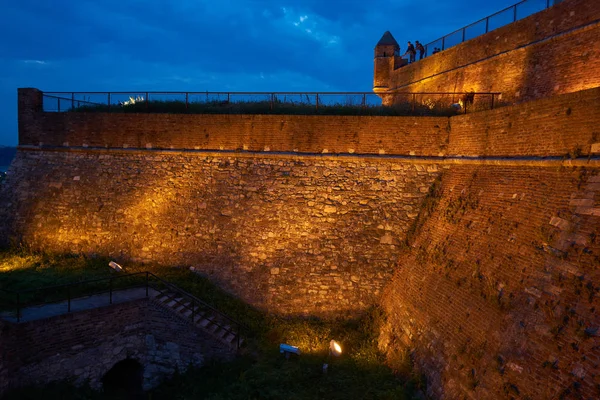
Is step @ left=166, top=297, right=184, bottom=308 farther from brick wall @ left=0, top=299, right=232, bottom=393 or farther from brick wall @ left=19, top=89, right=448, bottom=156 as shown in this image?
brick wall @ left=19, top=89, right=448, bottom=156

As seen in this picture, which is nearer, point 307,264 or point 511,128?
point 511,128

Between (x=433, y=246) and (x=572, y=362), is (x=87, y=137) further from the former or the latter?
(x=572, y=362)

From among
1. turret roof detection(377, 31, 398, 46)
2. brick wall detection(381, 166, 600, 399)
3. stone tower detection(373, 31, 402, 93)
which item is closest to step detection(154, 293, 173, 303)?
brick wall detection(381, 166, 600, 399)

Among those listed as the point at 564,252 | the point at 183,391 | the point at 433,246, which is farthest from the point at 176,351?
the point at 564,252

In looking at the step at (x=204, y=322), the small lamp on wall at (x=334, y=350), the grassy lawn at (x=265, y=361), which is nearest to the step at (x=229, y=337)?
the grassy lawn at (x=265, y=361)

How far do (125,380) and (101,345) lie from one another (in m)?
1.40

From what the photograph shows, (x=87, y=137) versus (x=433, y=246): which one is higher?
(x=87, y=137)

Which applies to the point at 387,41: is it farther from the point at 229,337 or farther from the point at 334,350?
the point at 229,337

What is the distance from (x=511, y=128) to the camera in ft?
27.4

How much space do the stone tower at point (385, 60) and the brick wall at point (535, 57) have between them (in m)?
5.16

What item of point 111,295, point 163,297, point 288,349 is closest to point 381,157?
point 288,349

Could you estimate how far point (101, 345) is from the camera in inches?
356

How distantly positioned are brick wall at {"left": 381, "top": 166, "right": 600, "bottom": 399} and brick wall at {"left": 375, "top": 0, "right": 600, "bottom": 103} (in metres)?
5.67

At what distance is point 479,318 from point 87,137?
13800mm
